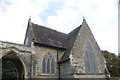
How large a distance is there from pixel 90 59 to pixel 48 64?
18.9ft

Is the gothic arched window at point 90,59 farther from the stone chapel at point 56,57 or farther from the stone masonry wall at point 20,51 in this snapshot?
the stone masonry wall at point 20,51

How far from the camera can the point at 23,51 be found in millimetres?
13094

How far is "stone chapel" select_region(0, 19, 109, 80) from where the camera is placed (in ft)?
42.3

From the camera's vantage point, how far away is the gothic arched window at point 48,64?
570 inches

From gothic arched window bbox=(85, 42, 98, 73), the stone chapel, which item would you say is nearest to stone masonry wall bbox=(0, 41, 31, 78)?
the stone chapel

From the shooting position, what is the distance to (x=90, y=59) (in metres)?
15.9

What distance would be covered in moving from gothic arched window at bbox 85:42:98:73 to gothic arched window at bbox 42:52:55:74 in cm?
445

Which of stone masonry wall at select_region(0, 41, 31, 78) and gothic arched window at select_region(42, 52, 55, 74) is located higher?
stone masonry wall at select_region(0, 41, 31, 78)

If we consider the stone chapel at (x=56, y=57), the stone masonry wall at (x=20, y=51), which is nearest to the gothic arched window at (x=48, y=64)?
the stone chapel at (x=56, y=57)

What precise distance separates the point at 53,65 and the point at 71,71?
9.78ft

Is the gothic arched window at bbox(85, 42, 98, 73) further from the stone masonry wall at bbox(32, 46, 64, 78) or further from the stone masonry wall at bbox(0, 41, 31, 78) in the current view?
the stone masonry wall at bbox(0, 41, 31, 78)

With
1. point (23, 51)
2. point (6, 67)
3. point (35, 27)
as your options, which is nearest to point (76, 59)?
point (23, 51)

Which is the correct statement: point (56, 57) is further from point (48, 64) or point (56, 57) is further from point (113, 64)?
point (113, 64)

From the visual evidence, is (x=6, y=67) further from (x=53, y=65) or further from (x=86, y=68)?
(x=86, y=68)
